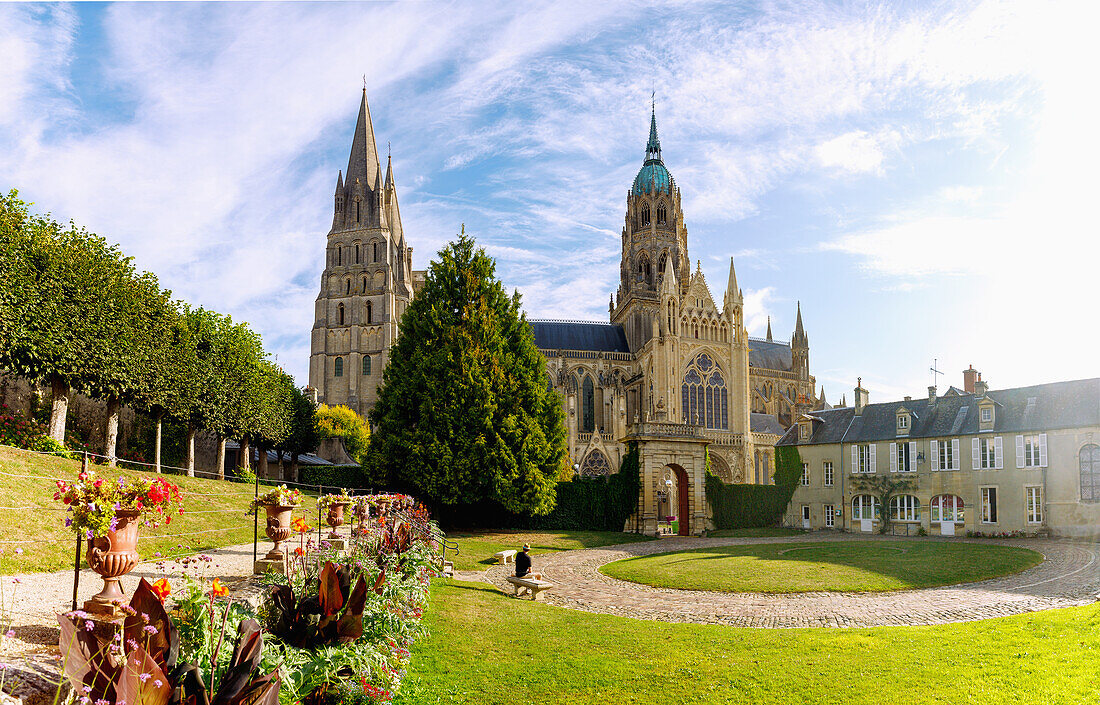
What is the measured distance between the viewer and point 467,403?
1140 inches

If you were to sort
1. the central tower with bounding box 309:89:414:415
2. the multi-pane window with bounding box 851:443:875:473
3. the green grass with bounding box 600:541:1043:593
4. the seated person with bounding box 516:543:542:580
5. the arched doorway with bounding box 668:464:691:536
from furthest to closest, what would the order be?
the central tower with bounding box 309:89:414:415, the multi-pane window with bounding box 851:443:875:473, the arched doorway with bounding box 668:464:691:536, the green grass with bounding box 600:541:1043:593, the seated person with bounding box 516:543:542:580

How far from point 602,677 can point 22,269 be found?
22493 mm

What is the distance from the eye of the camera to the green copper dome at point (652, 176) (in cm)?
7331

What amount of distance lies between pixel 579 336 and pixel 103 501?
206 feet

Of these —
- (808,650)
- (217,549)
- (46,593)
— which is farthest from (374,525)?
(808,650)

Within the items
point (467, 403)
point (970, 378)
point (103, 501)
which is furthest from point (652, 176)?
point (103, 501)

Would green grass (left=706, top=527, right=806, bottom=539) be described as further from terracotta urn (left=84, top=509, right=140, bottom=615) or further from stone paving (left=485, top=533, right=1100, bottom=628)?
terracotta urn (left=84, top=509, right=140, bottom=615)

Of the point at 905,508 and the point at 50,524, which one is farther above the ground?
the point at 50,524

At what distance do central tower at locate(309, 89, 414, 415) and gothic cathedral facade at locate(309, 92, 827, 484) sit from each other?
0.44 feet

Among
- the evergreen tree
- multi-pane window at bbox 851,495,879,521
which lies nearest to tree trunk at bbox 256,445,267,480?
the evergreen tree

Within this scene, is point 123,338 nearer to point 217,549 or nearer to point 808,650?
point 217,549

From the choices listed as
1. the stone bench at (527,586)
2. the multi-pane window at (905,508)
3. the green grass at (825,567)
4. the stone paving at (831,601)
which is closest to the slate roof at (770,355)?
the multi-pane window at (905,508)

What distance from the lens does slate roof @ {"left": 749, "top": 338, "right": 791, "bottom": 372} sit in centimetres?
7925

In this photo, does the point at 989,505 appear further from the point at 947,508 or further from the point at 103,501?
the point at 103,501
